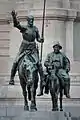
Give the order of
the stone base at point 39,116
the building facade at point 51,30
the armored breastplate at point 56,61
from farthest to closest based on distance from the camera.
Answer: the building facade at point 51,30 < the armored breastplate at point 56,61 < the stone base at point 39,116

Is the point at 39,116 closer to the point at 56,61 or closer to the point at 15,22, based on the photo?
the point at 56,61

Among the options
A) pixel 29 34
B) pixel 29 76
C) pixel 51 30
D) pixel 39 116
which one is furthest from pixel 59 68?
pixel 51 30

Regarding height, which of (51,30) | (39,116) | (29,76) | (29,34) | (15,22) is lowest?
(39,116)

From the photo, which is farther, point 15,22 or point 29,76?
point 15,22

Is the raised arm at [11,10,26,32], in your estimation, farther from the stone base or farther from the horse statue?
the stone base

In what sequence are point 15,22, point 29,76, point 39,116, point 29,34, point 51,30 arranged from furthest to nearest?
point 51,30
point 29,34
point 15,22
point 29,76
point 39,116

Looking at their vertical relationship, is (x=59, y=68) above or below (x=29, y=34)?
below

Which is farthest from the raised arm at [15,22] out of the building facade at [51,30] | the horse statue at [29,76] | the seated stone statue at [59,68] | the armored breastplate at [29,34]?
the building facade at [51,30]

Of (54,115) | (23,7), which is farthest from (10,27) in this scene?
(54,115)

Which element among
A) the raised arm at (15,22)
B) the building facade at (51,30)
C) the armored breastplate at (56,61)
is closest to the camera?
the raised arm at (15,22)

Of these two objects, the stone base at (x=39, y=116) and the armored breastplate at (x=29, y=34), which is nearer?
the stone base at (x=39, y=116)

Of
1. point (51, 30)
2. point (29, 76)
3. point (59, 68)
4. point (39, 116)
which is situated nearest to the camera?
point (39, 116)

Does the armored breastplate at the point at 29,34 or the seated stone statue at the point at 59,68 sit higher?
the armored breastplate at the point at 29,34

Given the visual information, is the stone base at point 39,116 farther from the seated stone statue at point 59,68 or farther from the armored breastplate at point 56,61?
the armored breastplate at point 56,61
